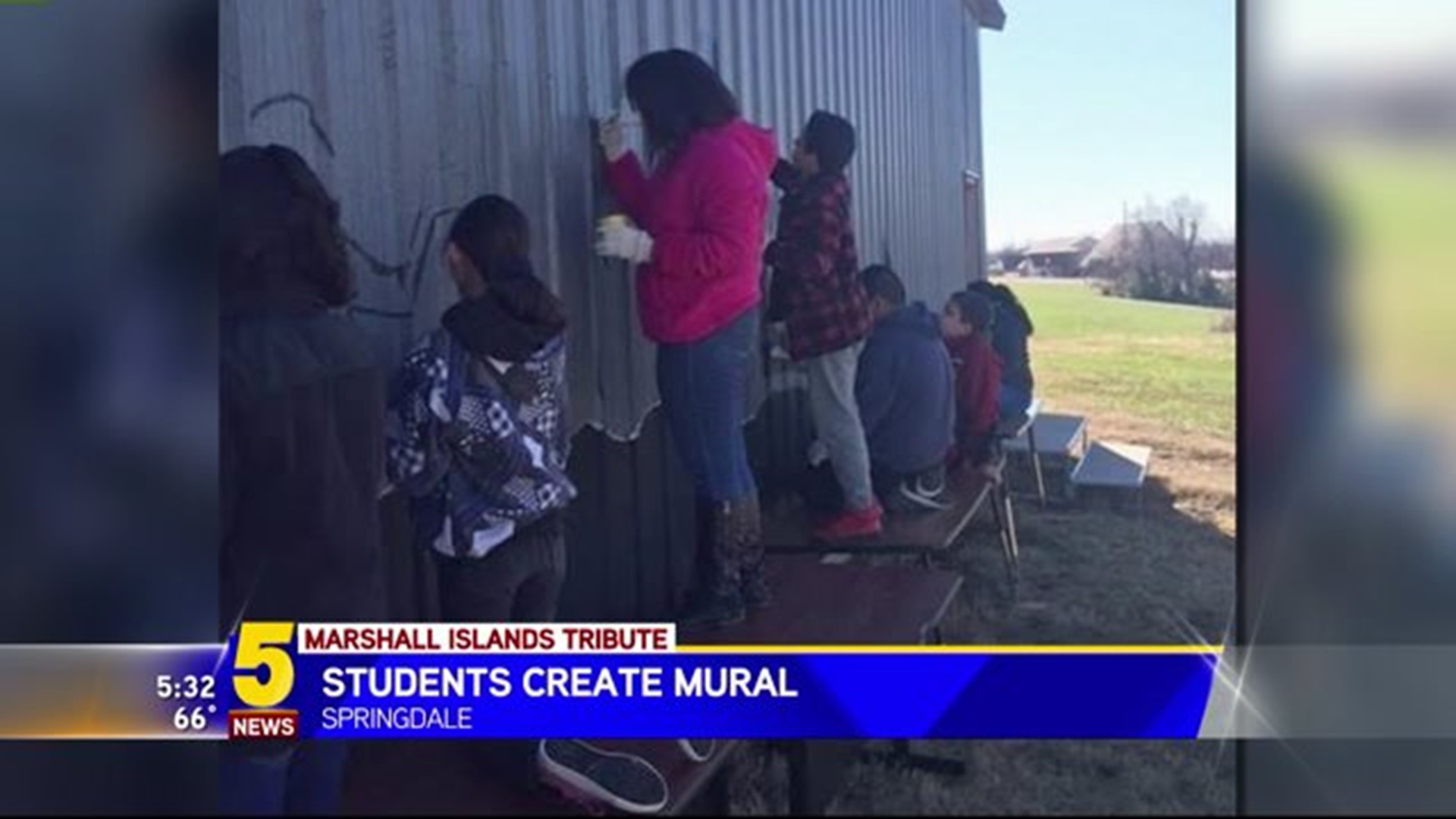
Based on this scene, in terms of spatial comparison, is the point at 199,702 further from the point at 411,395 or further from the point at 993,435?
the point at 993,435

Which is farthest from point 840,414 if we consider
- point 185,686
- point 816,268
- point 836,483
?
point 185,686

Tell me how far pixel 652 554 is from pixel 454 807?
0.43 metres

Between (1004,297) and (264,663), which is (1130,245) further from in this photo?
(264,663)

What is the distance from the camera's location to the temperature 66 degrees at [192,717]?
1.61 m

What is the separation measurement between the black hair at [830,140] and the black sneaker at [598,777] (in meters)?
0.86

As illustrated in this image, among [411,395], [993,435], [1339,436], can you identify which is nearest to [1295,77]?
[1339,436]

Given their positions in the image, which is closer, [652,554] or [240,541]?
[240,541]

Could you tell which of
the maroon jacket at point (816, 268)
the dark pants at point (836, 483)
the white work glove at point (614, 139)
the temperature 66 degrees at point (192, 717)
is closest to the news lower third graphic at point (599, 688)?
the temperature 66 degrees at point (192, 717)

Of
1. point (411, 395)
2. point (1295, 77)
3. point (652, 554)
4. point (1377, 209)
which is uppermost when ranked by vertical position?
point (1295, 77)

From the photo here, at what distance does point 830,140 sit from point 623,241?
31 centimetres

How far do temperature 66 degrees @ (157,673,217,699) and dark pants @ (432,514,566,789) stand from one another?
0.33 metres

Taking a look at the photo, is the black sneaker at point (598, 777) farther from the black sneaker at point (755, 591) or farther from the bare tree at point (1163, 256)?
the bare tree at point (1163, 256)

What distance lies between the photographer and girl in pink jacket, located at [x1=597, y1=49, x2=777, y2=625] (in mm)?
1590

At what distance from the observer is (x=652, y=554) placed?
168 cm
